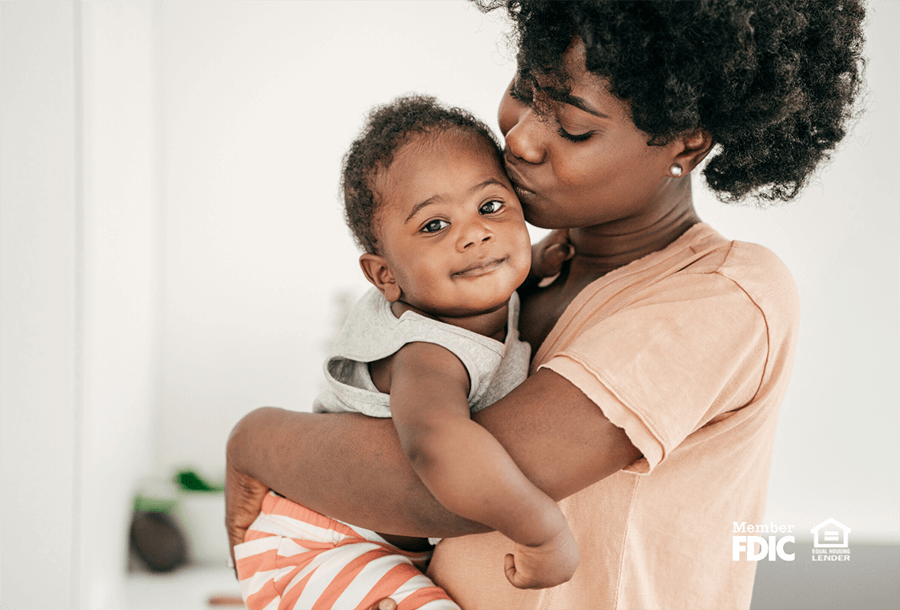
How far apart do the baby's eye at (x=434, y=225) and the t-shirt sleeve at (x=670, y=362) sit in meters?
0.28

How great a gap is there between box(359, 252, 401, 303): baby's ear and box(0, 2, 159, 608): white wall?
0.94 metres

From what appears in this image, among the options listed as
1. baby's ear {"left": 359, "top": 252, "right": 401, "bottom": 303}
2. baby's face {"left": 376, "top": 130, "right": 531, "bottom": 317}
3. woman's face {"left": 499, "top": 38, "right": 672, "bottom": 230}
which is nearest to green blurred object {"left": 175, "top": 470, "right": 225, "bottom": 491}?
baby's ear {"left": 359, "top": 252, "right": 401, "bottom": 303}

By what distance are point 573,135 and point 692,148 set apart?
6.9 inches

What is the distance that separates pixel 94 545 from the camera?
1856mm

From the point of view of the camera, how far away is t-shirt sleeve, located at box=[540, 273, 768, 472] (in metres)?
0.71

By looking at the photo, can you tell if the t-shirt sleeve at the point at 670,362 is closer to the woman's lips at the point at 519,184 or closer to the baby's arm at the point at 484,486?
the baby's arm at the point at 484,486

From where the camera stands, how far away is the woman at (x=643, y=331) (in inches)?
28.6

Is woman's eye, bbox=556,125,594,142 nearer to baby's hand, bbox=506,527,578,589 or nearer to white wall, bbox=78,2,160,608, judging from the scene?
baby's hand, bbox=506,527,578,589

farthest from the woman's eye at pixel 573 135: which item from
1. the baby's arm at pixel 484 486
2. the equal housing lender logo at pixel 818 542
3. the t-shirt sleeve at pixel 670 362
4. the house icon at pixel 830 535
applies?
the house icon at pixel 830 535

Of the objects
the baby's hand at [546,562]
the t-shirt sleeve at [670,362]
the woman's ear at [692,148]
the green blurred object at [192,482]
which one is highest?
the woman's ear at [692,148]

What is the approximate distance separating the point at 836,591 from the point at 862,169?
1.28m

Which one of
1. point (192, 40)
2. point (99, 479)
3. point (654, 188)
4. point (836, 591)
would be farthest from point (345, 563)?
point (192, 40)

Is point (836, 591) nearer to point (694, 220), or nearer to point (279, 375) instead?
point (694, 220)

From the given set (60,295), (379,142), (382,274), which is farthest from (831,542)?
(60,295)
